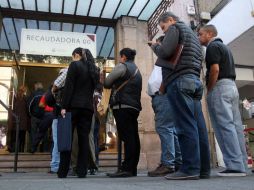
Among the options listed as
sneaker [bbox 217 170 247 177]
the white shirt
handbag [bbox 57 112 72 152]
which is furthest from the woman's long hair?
sneaker [bbox 217 170 247 177]

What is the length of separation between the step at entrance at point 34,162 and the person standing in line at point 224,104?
3.55 meters

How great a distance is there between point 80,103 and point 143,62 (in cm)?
529

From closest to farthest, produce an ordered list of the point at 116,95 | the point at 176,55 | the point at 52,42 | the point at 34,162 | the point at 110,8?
the point at 176,55
the point at 116,95
the point at 34,162
the point at 110,8
the point at 52,42

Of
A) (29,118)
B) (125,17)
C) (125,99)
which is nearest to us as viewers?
(125,99)

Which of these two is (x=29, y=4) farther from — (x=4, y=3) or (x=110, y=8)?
(x=110, y=8)

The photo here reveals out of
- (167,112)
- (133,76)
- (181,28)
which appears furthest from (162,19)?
(167,112)

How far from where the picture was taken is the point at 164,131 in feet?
14.4

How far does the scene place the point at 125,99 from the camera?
418 centimetres

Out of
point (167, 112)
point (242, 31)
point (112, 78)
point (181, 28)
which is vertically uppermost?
point (242, 31)

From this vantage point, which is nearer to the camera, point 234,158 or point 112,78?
point 234,158

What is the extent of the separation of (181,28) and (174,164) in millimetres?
1741

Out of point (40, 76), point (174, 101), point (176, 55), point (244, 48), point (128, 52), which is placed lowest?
point (174, 101)

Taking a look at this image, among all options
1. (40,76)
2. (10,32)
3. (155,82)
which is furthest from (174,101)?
(40,76)

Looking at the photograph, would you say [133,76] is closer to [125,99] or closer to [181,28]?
[125,99]
